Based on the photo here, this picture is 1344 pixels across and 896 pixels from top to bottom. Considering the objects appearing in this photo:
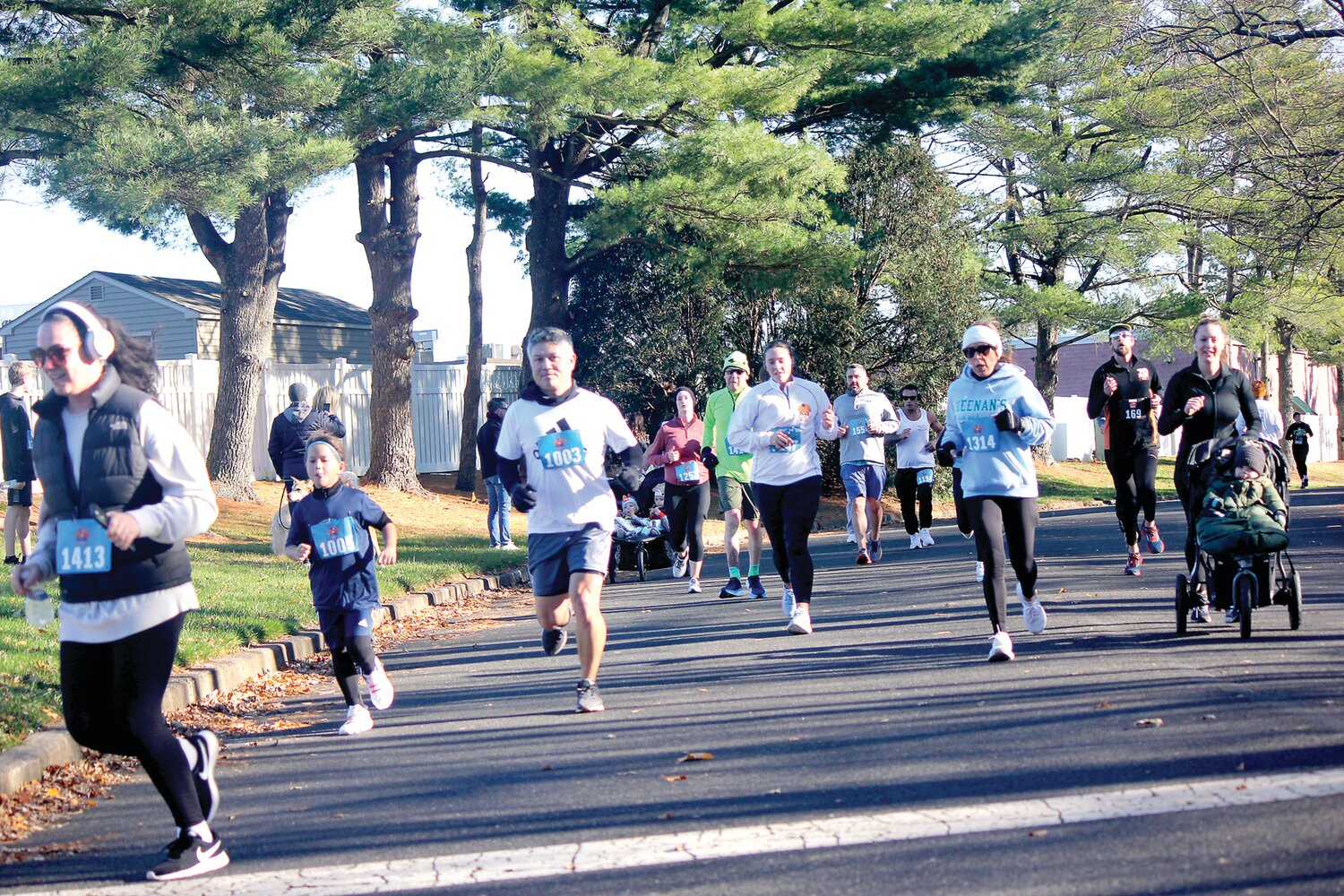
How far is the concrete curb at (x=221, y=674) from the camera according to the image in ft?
21.3

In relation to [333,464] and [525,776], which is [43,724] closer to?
[333,464]

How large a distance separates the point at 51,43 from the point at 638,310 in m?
12.4

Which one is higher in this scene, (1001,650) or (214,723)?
(1001,650)

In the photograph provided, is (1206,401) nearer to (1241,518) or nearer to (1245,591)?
(1241,518)

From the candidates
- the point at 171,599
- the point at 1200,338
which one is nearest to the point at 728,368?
the point at 1200,338

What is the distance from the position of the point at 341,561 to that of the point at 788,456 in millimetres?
3539

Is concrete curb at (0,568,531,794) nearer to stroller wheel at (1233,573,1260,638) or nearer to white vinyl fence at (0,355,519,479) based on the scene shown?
stroller wheel at (1233,573,1260,638)

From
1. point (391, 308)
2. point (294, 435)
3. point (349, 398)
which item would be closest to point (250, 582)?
point (294, 435)

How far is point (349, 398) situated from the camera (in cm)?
2750

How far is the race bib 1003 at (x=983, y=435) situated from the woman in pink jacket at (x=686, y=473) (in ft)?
16.7

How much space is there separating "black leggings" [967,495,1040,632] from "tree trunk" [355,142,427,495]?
17.3 meters

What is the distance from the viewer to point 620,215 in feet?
68.1

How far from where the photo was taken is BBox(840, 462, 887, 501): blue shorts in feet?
46.8

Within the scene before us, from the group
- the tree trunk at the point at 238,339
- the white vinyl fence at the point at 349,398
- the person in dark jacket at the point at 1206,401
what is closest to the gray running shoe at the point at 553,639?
the person in dark jacket at the point at 1206,401
